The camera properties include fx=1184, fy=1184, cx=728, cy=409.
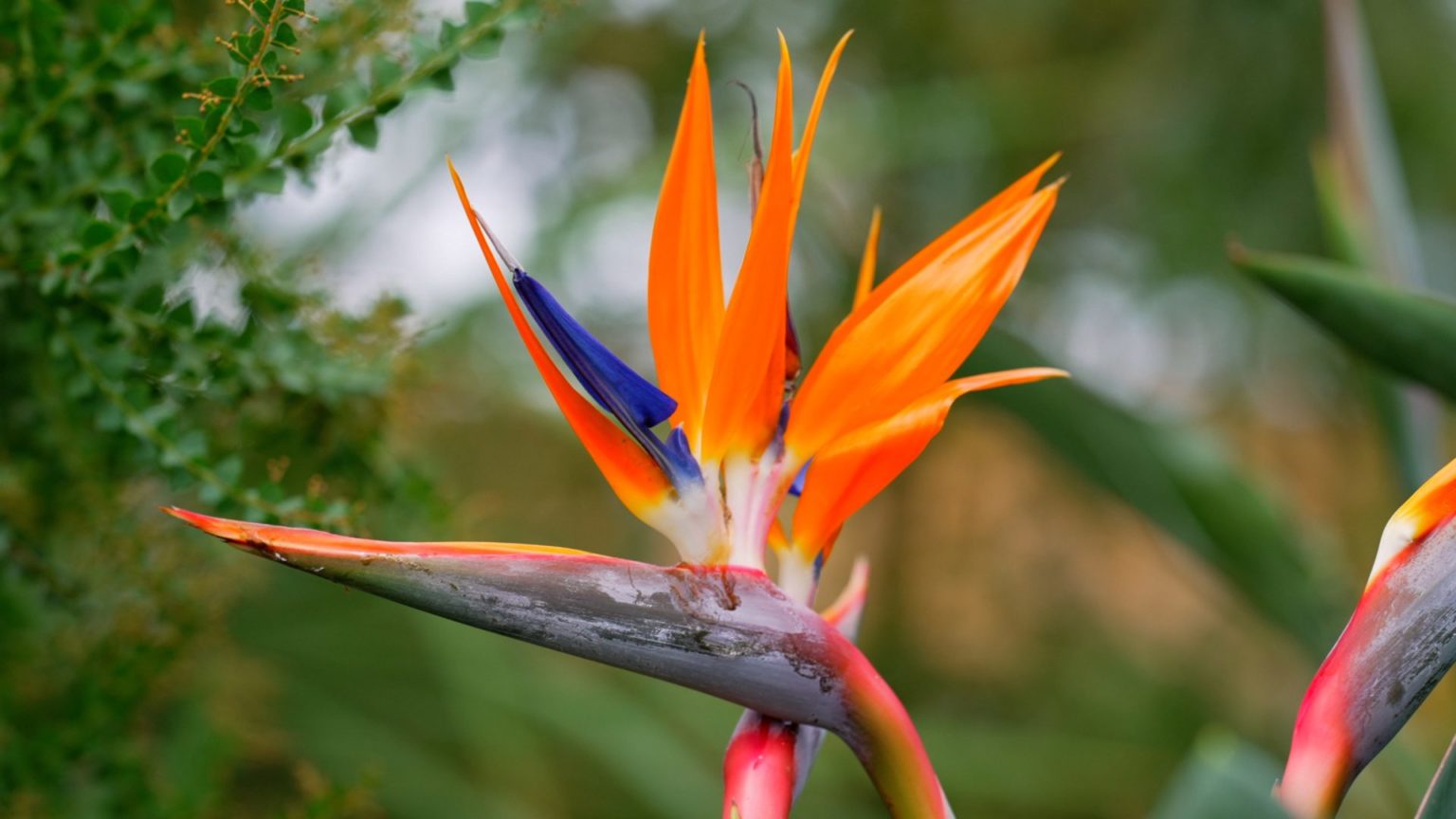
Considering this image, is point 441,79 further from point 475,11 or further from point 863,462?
point 863,462

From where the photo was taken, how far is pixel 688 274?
12.5 inches

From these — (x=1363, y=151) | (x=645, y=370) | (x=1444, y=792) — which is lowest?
(x=645, y=370)

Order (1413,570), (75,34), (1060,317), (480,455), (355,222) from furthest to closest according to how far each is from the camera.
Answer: (1060,317) < (480,455) < (355,222) < (75,34) < (1413,570)

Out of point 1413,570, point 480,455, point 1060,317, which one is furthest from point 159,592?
point 1060,317

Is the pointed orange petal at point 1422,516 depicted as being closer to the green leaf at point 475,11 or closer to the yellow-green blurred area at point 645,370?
the yellow-green blurred area at point 645,370

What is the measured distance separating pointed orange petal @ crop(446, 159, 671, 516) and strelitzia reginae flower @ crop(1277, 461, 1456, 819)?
6.5 inches

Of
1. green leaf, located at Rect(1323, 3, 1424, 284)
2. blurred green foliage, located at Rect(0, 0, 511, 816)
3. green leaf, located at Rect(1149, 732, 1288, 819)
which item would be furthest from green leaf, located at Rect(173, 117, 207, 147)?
green leaf, located at Rect(1323, 3, 1424, 284)

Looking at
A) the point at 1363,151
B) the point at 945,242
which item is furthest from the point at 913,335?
the point at 1363,151

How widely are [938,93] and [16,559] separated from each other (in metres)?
1.34

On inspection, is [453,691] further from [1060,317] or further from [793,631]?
[1060,317]

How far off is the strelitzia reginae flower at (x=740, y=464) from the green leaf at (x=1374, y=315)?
176 millimetres

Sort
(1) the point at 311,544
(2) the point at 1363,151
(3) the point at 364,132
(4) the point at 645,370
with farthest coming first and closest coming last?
(4) the point at 645,370 → (2) the point at 1363,151 → (3) the point at 364,132 → (1) the point at 311,544

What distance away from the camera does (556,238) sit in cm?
127

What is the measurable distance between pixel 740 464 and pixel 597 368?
5cm
